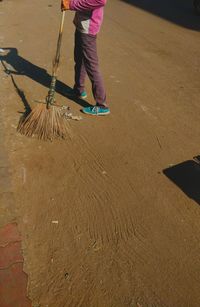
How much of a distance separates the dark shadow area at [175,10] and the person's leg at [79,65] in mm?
4881

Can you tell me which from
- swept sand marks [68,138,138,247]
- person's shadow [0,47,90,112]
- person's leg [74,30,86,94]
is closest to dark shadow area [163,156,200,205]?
swept sand marks [68,138,138,247]

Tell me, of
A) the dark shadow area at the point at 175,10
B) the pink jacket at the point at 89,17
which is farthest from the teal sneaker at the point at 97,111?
the dark shadow area at the point at 175,10

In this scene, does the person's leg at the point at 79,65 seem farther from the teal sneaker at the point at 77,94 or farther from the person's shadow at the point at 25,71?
the person's shadow at the point at 25,71

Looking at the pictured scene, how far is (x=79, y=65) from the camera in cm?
541

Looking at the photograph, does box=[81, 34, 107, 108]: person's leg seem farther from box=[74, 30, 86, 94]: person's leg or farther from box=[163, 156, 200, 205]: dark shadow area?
box=[163, 156, 200, 205]: dark shadow area

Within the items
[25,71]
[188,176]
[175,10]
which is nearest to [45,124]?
[188,176]

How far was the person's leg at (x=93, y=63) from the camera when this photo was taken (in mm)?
4982

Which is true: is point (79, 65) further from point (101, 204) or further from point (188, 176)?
point (101, 204)

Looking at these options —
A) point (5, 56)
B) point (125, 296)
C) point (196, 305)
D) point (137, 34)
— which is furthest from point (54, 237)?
point (137, 34)

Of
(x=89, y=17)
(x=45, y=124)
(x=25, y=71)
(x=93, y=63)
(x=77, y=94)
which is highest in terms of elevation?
(x=89, y=17)

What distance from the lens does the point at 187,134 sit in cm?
520

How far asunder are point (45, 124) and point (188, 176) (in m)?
1.66

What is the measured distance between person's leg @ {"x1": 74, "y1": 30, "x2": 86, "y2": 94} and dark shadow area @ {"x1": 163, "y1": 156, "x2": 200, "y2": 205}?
5.89 ft

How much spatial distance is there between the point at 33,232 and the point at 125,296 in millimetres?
946
